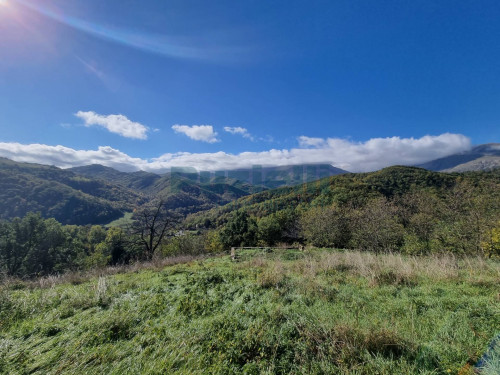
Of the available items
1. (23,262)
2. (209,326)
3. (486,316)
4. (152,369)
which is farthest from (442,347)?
(23,262)

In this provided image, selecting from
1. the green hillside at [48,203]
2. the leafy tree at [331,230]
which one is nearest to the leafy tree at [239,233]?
the leafy tree at [331,230]

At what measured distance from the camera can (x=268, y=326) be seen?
356 cm

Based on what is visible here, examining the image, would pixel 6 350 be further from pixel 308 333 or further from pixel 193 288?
pixel 308 333

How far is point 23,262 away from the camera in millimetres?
25234

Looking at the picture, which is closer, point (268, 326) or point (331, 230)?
point (268, 326)

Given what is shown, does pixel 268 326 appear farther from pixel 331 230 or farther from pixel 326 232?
pixel 326 232

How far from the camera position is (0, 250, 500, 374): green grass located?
2.71 meters

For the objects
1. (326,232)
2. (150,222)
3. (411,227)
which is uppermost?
(411,227)

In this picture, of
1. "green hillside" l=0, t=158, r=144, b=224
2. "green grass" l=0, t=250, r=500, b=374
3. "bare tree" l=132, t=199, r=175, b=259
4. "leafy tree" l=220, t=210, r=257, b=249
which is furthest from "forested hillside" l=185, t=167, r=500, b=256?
"green hillside" l=0, t=158, r=144, b=224

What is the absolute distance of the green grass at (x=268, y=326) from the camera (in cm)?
271

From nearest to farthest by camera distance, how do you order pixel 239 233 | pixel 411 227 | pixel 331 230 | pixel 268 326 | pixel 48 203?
pixel 268 326 → pixel 411 227 → pixel 331 230 → pixel 239 233 → pixel 48 203

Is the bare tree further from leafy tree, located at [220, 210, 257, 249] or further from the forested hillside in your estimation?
the forested hillside

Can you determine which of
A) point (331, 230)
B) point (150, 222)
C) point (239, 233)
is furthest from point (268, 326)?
point (239, 233)

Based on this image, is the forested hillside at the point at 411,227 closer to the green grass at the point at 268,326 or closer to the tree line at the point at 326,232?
the tree line at the point at 326,232
